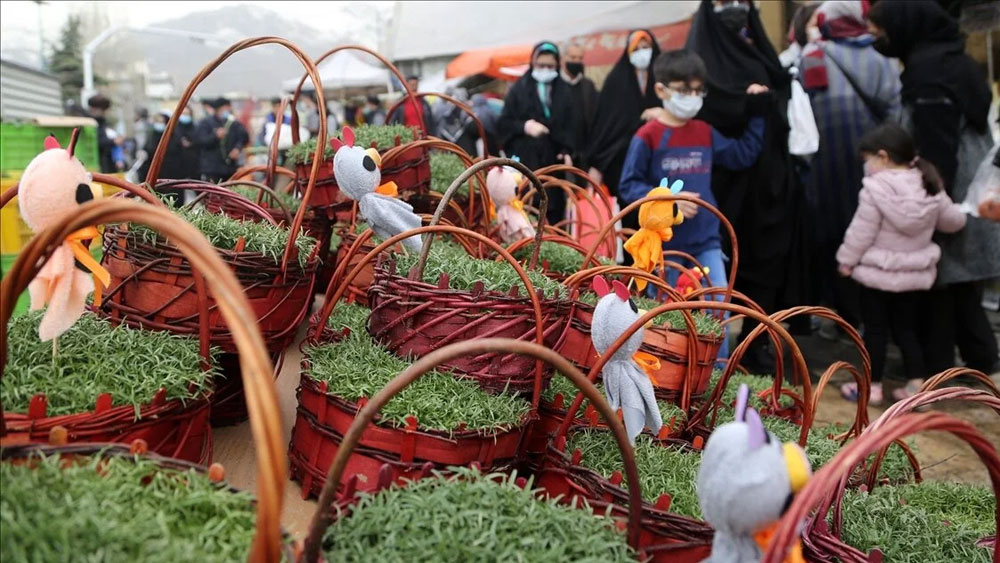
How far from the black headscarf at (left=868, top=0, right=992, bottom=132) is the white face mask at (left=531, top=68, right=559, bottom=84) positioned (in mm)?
1659

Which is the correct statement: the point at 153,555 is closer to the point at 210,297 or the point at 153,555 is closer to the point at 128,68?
the point at 210,297

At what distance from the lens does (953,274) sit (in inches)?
130

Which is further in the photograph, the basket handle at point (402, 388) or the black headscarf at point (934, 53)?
the black headscarf at point (934, 53)

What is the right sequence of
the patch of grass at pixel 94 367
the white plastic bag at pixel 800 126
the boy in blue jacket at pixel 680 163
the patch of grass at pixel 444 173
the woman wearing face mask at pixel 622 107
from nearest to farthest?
the patch of grass at pixel 94 367 → the patch of grass at pixel 444 173 → the boy in blue jacket at pixel 680 163 → the white plastic bag at pixel 800 126 → the woman wearing face mask at pixel 622 107

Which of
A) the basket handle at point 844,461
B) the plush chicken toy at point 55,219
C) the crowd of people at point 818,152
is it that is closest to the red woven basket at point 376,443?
the plush chicken toy at point 55,219

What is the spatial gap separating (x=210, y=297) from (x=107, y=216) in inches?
23.1

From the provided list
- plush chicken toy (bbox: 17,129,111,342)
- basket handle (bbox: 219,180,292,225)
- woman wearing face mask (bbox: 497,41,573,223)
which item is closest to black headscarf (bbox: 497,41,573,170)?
woman wearing face mask (bbox: 497,41,573,223)

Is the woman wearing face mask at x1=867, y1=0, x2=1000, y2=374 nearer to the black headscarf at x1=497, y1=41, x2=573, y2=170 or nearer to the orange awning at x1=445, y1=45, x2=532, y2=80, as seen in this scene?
the black headscarf at x1=497, y1=41, x2=573, y2=170

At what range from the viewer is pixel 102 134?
6391 mm

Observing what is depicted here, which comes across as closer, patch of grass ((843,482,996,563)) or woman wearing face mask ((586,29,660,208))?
patch of grass ((843,482,996,563))

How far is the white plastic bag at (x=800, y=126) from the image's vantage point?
11.7 ft

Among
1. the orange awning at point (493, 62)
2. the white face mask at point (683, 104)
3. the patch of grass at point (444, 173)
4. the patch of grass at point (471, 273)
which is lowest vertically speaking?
the patch of grass at point (471, 273)

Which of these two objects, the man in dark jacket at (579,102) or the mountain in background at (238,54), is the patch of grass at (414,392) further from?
the mountain in background at (238,54)

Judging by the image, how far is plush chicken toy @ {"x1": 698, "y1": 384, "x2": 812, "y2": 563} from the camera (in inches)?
29.8
